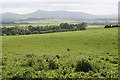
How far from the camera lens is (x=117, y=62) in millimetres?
31625

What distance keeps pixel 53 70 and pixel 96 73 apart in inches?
160

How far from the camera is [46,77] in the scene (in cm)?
2236

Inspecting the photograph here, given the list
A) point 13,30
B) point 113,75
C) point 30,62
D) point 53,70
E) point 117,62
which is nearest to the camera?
point 113,75

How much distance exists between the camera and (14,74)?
2320cm

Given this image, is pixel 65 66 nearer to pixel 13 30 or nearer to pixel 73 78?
pixel 73 78

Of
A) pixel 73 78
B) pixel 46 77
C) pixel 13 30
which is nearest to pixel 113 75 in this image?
pixel 73 78

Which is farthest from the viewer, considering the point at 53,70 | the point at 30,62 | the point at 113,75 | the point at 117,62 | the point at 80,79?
the point at 117,62

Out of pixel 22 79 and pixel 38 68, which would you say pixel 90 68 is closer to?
pixel 38 68

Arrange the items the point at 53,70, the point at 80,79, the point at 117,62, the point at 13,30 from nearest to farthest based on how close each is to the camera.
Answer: the point at 80,79, the point at 53,70, the point at 117,62, the point at 13,30

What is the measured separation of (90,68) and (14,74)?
7.35 m

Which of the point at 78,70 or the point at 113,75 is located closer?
the point at 113,75

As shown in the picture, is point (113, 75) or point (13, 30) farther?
point (13, 30)

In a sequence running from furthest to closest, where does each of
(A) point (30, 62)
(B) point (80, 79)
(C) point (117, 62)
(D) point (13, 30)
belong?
(D) point (13, 30), (C) point (117, 62), (A) point (30, 62), (B) point (80, 79)

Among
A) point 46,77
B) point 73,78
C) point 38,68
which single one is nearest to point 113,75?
point 73,78
